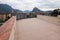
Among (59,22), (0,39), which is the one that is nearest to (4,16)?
(59,22)

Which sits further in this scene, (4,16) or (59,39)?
(4,16)

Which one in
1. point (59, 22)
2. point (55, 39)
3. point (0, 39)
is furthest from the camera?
point (59, 22)

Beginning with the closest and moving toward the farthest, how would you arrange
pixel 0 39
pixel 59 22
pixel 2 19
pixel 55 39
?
pixel 0 39 → pixel 55 39 → pixel 59 22 → pixel 2 19

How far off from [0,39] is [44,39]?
275 cm

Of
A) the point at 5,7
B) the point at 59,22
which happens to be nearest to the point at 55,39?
the point at 59,22

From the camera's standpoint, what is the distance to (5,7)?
27188 mm

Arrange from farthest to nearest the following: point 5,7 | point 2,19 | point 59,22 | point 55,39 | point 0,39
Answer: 1. point 5,7
2. point 2,19
3. point 59,22
4. point 55,39
5. point 0,39

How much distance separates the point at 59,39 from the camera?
147 inches

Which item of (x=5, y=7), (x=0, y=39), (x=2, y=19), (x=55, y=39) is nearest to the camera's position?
(x=0, y=39)

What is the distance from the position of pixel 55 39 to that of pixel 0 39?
2796mm

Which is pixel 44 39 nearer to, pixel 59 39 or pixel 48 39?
pixel 48 39

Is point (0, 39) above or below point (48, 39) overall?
above

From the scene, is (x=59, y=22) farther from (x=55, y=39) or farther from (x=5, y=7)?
(x=5, y=7)

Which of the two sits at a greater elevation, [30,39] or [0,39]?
[0,39]
